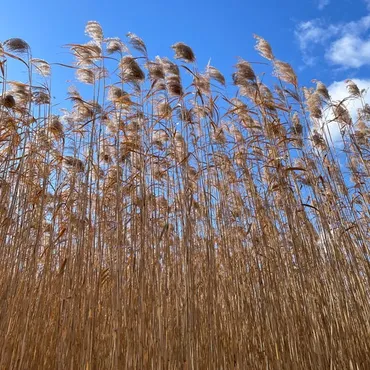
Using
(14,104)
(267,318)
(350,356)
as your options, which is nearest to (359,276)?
(350,356)

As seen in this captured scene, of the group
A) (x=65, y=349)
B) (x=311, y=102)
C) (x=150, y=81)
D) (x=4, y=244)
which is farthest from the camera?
(x=311, y=102)

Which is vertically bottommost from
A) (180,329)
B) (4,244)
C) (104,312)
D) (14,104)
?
(180,329)

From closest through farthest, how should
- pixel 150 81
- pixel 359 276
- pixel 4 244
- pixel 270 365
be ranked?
1. pixel 270 365
2. pixel 4 244
3. pixel 359 276
4. pixel 150 81

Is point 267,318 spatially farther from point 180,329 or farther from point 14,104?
point 14,104

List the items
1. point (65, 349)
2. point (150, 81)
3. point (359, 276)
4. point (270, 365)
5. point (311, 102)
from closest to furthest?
point (65, 349), point (270, 365), point (359, 276), point (150, 81), point (311, 102)

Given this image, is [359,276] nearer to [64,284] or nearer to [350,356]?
[350,356]

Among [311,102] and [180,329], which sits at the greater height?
[311,102]

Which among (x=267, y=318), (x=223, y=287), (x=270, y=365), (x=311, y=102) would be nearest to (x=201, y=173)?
(x=223, y=287)

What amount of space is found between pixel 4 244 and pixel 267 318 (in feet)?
5.26

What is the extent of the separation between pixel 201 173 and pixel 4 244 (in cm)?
133

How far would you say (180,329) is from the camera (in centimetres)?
204

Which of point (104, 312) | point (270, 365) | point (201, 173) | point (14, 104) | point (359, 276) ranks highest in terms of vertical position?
point (14, 104)

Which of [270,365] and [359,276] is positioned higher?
[359,276]

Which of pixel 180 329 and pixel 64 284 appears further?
pixel 64 284
